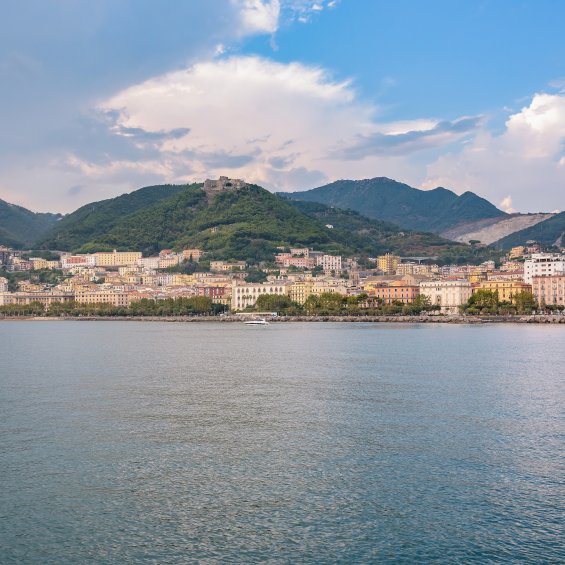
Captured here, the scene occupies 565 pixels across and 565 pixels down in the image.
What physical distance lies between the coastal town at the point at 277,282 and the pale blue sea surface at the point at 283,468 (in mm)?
69760

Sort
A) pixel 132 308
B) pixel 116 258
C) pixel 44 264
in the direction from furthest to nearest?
pixel 44 264 < pixel 116 258 < pixel 132 308

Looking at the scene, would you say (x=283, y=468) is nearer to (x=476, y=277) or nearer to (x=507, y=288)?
(x=507, y=288)

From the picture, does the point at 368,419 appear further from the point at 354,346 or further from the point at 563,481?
the point at 354,346

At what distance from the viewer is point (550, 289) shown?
9869 cm

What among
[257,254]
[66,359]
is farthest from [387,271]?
[66,359]

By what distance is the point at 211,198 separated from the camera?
637 ft

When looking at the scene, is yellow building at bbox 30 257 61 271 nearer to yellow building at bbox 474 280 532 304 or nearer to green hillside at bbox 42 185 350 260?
green hillside at bbox 42 185 350 260

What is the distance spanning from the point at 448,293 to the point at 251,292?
30.5 m

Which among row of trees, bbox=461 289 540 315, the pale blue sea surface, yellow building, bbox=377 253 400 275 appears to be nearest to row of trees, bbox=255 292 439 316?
row of trees, bbox=461 289 540 315

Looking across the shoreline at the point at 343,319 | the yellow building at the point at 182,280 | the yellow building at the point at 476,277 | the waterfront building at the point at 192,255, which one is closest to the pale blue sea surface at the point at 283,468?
the shoreline at the point at 343,319

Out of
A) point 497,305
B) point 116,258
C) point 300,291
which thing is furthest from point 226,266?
point 497,305

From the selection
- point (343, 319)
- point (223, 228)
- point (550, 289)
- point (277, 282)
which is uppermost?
point (223, 228)

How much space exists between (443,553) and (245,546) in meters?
Result: 3.02

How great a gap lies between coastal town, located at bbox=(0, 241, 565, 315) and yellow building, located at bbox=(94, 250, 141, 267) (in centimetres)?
22
